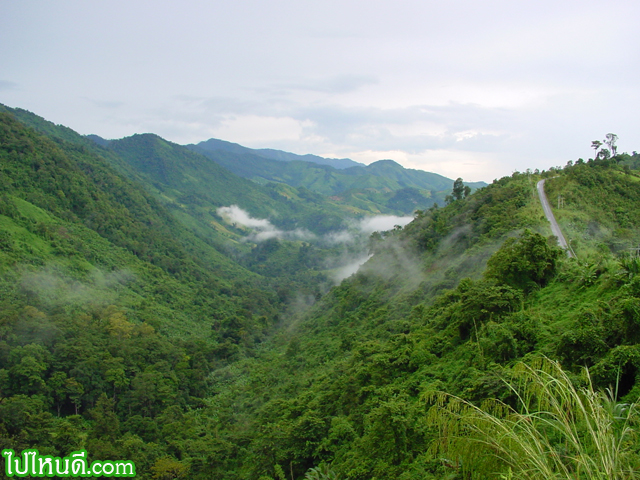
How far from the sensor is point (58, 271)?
55.2m

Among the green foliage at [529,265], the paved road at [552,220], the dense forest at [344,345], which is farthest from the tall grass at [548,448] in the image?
the paved road at [552,220]

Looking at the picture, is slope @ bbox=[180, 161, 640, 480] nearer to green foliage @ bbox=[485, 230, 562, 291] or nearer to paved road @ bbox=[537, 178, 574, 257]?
green foliage @ bbox=[485, 230, 562, 291]

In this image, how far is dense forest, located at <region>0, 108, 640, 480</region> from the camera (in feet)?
21.7

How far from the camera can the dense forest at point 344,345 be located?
260 inches

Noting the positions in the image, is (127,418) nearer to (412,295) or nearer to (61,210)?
(412,295)

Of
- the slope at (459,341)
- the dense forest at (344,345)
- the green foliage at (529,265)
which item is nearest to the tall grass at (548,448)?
the dense forest at (344,345)

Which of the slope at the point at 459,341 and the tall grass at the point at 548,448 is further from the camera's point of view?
the slope at the point at 459,341

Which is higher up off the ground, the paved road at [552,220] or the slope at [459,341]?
the paved road at [552,220]

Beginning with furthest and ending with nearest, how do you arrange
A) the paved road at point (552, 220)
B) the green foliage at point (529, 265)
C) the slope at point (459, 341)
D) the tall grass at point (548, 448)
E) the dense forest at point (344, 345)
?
the paved road at point (552, 220) < the green foliage at point (529, 265) < the slope at point (459, 341) < the dense forest at point (344, 345) < the tall grass at point (548, 448)

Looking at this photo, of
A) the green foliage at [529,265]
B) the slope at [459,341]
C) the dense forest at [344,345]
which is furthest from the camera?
the green foliage at [529,265]

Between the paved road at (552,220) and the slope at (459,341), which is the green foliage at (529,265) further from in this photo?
the paved road at (552,220)

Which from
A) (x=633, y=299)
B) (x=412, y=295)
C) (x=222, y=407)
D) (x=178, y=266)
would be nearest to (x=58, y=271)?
(x=178, y=266)

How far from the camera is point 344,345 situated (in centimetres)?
3209

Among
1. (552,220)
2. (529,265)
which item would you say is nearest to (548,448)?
(529,265)
